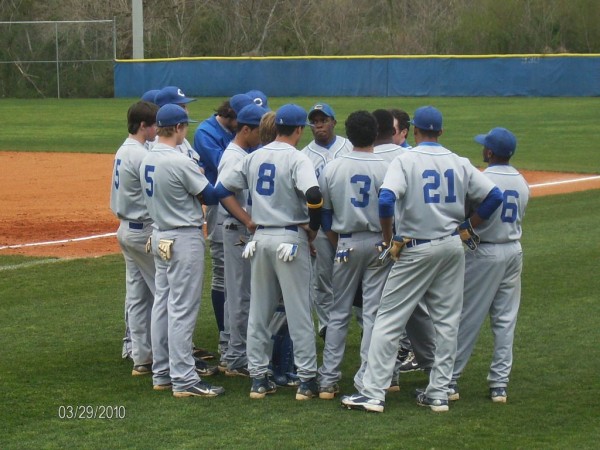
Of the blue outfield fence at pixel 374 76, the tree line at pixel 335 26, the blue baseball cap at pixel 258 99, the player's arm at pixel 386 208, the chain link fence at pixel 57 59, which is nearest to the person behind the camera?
the player's arm at pixel 386 208

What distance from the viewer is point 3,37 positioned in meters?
38.7

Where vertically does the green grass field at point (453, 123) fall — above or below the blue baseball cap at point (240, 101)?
below

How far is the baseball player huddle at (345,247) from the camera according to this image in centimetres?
599

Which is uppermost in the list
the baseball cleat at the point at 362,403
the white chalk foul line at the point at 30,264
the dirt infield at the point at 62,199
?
the baseball cleat at the point at 362,403

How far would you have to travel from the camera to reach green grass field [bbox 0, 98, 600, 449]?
5.56 meters

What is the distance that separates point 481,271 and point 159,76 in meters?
30.4

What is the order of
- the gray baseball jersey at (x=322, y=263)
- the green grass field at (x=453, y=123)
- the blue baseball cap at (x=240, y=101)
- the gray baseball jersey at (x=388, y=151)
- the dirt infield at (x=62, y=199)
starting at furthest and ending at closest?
the green grass field at (x=453, y=123) → the dirt infield at (x=62, y=199) → the blue baseball cap at (x=240, y=101) → the gray baseball jersey at (x=322, y=263) → the gray baseball jersey at (x=388, y=151)

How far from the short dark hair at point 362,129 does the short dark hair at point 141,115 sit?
1.46 m

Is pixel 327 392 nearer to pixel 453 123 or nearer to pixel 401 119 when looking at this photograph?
pixel 401 119

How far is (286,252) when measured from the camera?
613 centimetres

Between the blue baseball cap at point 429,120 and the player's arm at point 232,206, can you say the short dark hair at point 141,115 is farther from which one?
the blue baseball cap at point 429,120

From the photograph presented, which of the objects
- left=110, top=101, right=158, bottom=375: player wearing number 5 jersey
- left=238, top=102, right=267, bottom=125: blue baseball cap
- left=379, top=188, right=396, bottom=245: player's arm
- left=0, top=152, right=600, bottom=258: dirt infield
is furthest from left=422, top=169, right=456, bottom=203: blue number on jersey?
left=0, top=152, right=600, bottom=258: dirt infield

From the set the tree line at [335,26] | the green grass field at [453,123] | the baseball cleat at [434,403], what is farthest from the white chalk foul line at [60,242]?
the tree line at [335,26]

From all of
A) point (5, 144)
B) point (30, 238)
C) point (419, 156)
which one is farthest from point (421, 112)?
point (5, 144)
